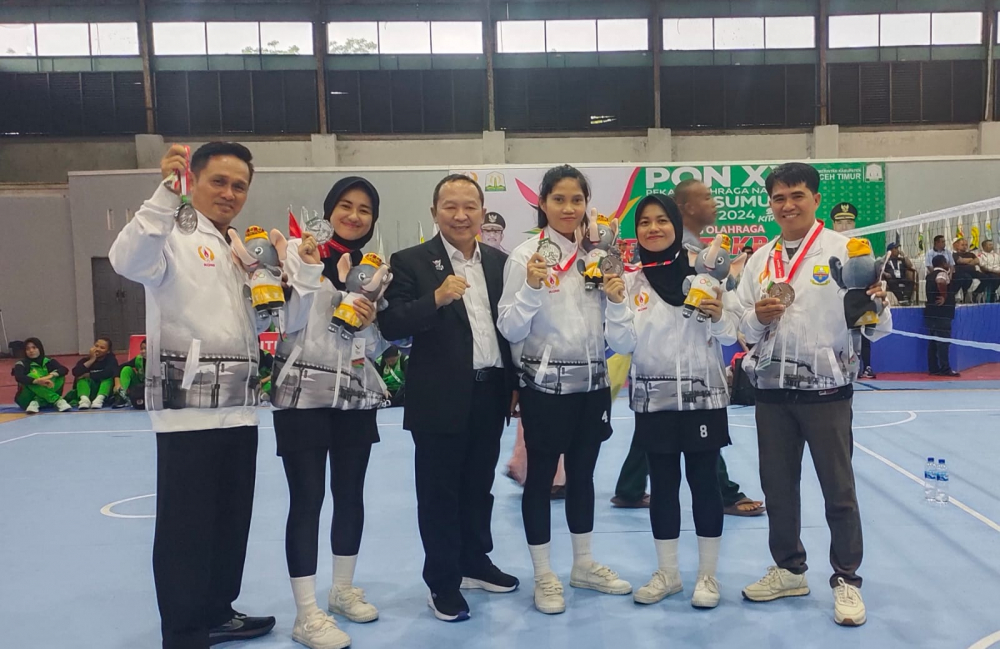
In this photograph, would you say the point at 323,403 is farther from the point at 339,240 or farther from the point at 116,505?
the point at 116,505

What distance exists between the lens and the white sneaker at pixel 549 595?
3.56 m

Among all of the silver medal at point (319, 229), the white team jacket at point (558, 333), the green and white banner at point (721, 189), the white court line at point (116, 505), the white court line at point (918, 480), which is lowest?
the white court line at point (116, 505)

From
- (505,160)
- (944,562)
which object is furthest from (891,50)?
(944,562)

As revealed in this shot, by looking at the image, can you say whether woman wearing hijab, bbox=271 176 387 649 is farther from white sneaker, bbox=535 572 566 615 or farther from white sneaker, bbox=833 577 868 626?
white sneaker, bbox=833 577 868 626

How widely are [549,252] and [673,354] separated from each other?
0.80 metres

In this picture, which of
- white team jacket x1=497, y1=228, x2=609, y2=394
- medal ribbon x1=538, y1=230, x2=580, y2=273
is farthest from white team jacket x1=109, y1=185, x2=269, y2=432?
medal ribbon x1=538, y1=230, x2=580, y2=273

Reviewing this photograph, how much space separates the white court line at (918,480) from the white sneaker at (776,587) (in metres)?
1.75

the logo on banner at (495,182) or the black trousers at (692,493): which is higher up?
the logo on banner at (495,182)

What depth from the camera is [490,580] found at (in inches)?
154

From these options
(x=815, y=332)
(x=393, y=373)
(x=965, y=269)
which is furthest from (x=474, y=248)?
(x=965, y=269)

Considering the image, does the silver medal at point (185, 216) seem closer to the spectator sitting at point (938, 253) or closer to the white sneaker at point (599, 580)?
the white sneaker at point (599, 580)

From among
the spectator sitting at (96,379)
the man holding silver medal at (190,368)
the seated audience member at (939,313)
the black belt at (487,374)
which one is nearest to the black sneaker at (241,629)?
the man holding silver medal at (190,368)

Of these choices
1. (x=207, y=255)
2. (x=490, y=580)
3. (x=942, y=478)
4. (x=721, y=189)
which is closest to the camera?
(x=207, y=255)

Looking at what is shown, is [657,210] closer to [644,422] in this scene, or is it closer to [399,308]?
[644,422]
